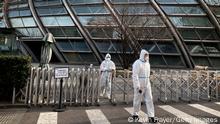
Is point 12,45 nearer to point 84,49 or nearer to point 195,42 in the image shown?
point 84,49

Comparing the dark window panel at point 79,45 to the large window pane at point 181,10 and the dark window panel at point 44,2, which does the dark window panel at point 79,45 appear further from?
the large window pane at point 181,10

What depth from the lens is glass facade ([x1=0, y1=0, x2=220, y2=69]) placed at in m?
31.0

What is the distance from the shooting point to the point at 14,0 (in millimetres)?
42719

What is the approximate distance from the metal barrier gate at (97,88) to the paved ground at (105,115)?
0.66m

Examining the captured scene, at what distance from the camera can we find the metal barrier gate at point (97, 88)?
469 inches

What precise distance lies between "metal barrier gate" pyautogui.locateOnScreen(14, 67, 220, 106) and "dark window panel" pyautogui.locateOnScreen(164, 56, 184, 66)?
18.7 meters

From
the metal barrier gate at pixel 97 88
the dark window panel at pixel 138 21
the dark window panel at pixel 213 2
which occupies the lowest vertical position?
the metal barrier gate at pixel 97 88

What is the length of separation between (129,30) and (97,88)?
17.8 meters

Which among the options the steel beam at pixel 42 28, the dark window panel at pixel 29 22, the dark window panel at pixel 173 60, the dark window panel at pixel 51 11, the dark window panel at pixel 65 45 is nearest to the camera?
the dark window panel at pixel 173 60

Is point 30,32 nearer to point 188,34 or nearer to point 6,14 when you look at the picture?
point 6,14

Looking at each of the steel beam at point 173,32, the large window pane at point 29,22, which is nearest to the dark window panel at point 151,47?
the steel beam at point 173,32

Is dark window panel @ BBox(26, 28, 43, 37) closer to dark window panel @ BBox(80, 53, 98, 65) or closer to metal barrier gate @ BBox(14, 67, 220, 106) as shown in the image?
dark window panel @ BBox(80, 53, 98, 65)

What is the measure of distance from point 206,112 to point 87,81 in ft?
15.7

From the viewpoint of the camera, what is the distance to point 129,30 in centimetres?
2995
